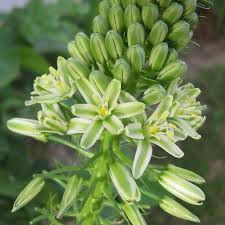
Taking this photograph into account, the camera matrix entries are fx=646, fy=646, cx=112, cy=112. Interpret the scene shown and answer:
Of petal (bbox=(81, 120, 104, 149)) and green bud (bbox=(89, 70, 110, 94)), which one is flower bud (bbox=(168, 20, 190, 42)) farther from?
petal (bbox=(81, 120, 104, 149))

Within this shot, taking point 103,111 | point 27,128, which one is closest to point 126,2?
point 103,111

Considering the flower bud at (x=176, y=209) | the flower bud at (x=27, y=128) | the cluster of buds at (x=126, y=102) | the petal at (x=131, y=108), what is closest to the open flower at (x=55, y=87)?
the cluster of buds at (x=126, y=102)

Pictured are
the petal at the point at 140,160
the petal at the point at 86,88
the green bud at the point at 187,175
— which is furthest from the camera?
the green bud at the point at 187,175

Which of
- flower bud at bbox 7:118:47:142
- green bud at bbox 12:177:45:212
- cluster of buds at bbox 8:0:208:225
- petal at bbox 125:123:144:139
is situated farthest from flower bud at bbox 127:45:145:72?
green bud at bbox 12:177:45:212

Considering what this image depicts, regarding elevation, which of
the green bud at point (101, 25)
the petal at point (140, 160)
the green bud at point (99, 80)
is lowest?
the petal at point (140, 160)

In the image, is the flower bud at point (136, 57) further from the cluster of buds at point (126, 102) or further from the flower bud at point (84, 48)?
the flower bud at point (84, 48)

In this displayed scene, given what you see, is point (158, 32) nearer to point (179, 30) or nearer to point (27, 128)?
point (179, 30)
